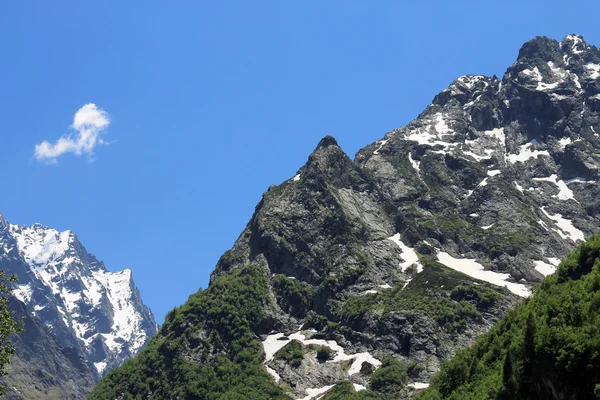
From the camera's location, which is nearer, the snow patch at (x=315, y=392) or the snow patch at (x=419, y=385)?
the snow patch at (x=419, y=385)

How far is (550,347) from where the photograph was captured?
228ft

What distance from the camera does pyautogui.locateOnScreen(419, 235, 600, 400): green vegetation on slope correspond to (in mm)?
66500

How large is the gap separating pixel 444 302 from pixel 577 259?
337 feet

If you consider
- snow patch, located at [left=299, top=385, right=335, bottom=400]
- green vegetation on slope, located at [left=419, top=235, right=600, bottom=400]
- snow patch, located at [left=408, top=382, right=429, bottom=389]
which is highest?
snow patch, located at [left=299, top=385, right=335, bottom=400]

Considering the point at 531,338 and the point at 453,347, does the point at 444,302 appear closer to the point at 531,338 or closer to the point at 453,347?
the point at 453,347

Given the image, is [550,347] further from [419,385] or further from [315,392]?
[315,392]

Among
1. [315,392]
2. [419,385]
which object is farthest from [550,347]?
[315,392]

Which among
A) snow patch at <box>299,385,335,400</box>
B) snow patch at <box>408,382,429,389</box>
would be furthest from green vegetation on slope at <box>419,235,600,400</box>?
snow patch at <box>299,385,335,400</box>

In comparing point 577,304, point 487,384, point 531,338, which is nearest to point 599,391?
point 531,338

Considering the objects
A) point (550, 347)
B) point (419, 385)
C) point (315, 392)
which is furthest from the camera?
point (315, 392)

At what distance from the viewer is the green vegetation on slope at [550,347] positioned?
66.5 meters

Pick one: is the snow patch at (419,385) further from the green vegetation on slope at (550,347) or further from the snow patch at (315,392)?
the green vegetation on slope at (550,347)

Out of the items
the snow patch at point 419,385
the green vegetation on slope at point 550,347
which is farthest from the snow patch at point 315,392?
the green vegetation on slope at point 550,347

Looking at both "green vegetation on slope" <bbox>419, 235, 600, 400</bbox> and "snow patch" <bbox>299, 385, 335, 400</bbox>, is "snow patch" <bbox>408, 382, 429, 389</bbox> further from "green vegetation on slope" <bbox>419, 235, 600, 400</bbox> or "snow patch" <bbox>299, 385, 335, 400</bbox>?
"green vegetation on slope" <bbox>419, 235, 600, 400</bbox>
